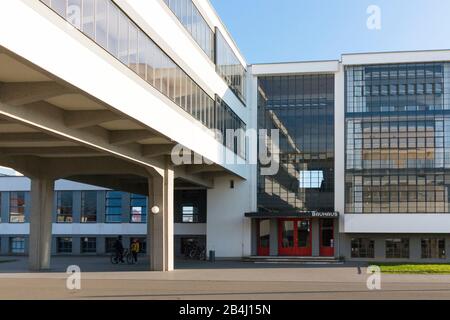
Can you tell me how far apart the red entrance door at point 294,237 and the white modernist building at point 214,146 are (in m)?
0.08

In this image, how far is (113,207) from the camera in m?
48.9

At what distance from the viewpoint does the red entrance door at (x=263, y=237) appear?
1539 inches

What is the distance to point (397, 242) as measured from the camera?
38.2 meters

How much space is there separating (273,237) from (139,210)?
42.7 feet

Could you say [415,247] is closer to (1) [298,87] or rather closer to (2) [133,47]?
(1) [298,87]

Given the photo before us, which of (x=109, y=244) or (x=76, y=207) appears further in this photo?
(x=76, y=207)

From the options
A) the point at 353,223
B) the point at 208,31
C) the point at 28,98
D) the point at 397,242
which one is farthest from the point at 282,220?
the point at 28,98

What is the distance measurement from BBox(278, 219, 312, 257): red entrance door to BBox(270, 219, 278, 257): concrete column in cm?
19

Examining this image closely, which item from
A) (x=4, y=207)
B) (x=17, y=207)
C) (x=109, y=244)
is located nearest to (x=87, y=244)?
(x=109, y=244)

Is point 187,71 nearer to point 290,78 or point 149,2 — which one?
point 149,2

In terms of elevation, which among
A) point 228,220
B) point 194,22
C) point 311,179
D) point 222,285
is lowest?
point 222,285

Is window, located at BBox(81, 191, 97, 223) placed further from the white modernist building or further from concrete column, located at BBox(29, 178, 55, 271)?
concrete column, located at BBox(29, 178, 55, 271)

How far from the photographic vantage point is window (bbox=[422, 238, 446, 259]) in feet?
125
